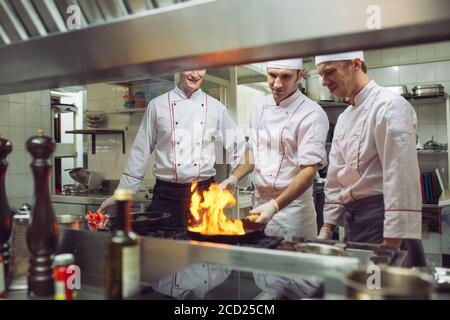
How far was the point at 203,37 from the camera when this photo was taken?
2.88 ft

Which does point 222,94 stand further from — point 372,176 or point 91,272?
point 91,272

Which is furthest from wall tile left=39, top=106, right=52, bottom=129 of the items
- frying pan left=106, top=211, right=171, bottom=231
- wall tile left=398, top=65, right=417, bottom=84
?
wall tile left=398, top=65, right=417, bottom=84

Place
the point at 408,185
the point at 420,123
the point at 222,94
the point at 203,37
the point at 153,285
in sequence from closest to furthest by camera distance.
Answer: the point at 203,37 → the point at 153,285 → the point at 408,185 → the point at 222,94 → the point at 420,123

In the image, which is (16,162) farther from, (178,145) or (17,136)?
(178,145)

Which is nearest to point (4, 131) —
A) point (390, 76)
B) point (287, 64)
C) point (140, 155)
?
point (140, 155)

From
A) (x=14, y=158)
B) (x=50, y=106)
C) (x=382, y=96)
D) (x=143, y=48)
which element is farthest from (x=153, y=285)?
(x=50, y=106)

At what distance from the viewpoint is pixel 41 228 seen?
102 cm

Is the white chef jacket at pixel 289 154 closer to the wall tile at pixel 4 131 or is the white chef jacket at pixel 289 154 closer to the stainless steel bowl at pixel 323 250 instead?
the stainless steel bowl at pixel 323 250

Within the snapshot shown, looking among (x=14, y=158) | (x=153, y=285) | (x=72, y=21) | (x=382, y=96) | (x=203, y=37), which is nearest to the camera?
(x=203, y=37)

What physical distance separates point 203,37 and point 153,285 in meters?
0.80

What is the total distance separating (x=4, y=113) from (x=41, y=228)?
118 inches

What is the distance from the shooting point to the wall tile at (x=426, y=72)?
202 inches

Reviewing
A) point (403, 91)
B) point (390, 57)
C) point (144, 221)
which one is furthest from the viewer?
point (390, 57)

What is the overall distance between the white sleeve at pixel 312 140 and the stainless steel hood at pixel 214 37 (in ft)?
4.47
